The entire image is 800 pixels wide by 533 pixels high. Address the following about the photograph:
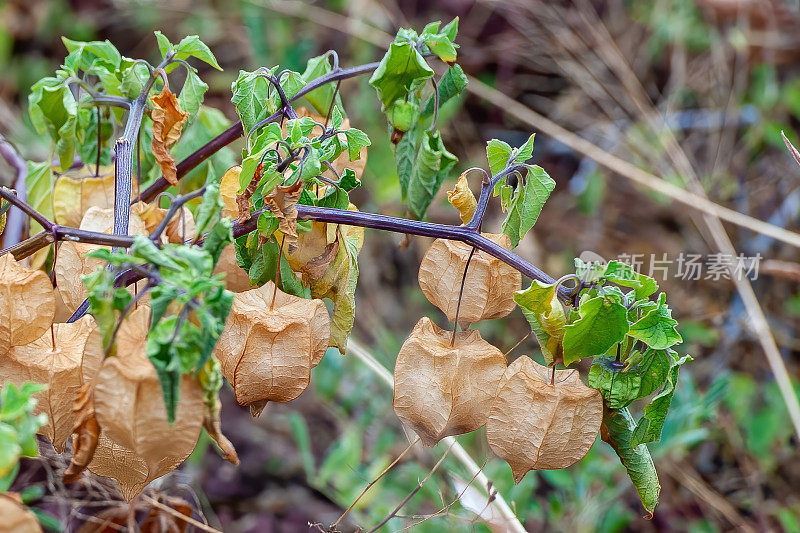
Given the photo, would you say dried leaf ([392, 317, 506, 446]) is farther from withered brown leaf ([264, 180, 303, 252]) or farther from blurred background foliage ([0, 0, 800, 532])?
blurred background foliage ([0, 0, 800, 532])

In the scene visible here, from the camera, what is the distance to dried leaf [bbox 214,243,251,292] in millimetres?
654

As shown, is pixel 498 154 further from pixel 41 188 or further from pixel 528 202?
pixel 41 188

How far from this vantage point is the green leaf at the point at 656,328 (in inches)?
20.2

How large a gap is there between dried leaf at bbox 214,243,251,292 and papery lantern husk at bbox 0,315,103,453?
12 centimetres

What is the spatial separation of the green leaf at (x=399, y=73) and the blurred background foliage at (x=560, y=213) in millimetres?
273

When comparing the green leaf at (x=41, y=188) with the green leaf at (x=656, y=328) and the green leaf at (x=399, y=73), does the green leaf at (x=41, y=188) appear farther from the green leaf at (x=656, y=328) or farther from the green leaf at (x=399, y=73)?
the green leaf at (x=656, y=328)

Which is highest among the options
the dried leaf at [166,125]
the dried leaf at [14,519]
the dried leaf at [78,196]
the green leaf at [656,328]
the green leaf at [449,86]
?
the dried leaf at [166,125]

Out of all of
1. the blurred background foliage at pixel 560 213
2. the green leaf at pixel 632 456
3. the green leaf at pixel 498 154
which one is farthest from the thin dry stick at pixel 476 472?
the green leaf at pixel 498 154

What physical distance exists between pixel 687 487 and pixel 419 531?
1.68 feet

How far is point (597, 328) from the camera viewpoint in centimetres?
51

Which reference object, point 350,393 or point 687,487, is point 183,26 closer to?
point 350,393

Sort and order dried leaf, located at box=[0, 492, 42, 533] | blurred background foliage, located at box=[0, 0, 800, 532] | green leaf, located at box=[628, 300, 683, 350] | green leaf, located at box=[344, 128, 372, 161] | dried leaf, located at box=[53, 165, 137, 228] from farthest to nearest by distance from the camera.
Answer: blurred background foliage, located at box=[0, 0, 800, 532] → dried leaf, located at box=[53, 165, 137, 228] → green leaf, located at box=[344, 128, 372, 161] → green leaf, located at box=[628, 300, 683, 350] → dried leaf, located at box=[0, 492, 42, 533]

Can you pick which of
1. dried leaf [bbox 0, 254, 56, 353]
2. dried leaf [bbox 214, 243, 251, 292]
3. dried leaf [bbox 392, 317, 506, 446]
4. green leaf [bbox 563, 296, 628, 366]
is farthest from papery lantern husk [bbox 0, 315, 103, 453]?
green leaf [bbox 563, 296, 628, 366]

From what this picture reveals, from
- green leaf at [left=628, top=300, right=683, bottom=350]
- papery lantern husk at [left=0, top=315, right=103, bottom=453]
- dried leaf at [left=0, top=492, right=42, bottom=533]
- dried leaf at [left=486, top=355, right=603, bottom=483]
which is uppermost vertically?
dried leaf at [left=0, top=492, right=42, bottom=533]
